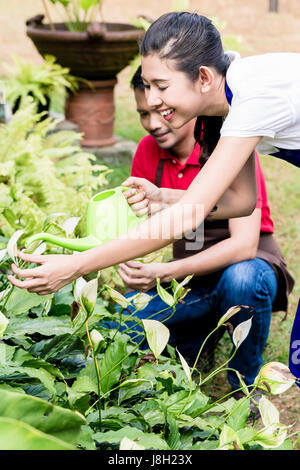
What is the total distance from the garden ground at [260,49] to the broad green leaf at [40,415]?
3.06ft

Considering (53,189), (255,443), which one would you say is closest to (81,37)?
(53,189)

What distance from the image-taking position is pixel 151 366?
1.68m

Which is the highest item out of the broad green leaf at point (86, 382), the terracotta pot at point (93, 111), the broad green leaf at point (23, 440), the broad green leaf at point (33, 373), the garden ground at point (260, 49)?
the broad green leaf at point (23, 440)

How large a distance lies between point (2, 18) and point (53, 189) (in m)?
10.6

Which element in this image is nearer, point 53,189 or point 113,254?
point 113,254

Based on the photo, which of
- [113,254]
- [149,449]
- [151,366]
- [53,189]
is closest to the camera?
[149,449]

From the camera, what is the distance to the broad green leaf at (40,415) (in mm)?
1127

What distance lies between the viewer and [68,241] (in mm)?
1667

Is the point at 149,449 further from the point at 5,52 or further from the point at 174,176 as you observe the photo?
the point at 5,52

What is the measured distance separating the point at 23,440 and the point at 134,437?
1.16 feet

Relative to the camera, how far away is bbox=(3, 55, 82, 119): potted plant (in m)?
4.97

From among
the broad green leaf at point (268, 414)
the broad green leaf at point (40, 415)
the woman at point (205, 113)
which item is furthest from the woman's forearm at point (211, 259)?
the broad green leaf at point (40, 415)

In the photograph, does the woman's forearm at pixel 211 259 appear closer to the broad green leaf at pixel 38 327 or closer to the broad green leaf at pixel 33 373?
the broad green leaf at pixel 38 327

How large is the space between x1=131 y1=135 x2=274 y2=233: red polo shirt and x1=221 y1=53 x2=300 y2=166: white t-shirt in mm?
982
